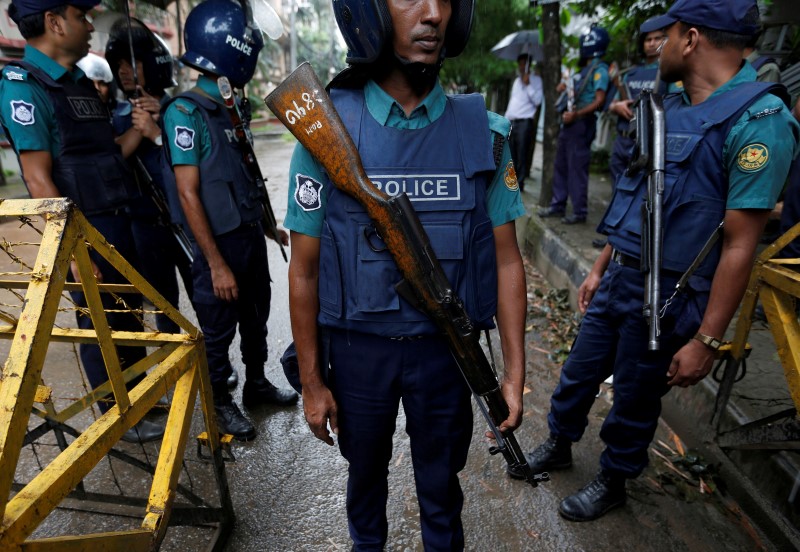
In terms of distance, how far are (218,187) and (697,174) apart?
2.06 m

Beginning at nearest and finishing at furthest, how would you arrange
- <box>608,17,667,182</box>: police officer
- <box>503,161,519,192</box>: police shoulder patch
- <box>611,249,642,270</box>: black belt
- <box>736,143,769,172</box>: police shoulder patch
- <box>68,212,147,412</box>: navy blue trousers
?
<box>503,161,519,192</box>: police shoulder patch, <box>736,143,769,172</box>: police shoulder patch, <box>611,249,642,270</box>: black belt, <box>68,212,147,412</box>: navy blue trousers, <box>608,17,667,182</box>: police officer

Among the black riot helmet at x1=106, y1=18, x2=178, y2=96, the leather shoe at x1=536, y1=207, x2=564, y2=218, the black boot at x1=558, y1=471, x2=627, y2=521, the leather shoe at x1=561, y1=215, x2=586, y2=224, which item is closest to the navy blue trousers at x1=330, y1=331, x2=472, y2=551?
the black boot at x1=558, y1=471, x2=627, y2=521

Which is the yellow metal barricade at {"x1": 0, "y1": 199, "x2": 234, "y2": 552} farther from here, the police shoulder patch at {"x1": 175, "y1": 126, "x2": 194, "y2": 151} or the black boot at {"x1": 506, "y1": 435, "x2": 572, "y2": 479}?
the black boot at {"x1": 506, "y1": 435, "x2": 572, "y2": 479}

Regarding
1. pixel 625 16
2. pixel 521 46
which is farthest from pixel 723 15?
pixel 521 46

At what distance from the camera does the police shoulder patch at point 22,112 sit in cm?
200

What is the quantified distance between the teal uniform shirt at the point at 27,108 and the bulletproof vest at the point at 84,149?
32 millimetres

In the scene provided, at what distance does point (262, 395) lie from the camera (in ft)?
9.24

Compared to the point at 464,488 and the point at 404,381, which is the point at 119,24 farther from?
the point at 464,488

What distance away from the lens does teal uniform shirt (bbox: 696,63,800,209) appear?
4.96 feet

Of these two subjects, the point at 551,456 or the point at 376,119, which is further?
the point at 551,456

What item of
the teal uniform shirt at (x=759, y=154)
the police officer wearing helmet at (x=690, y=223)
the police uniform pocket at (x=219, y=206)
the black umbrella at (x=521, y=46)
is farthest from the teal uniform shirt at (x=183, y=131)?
the black umbrella at (x=521, y=46)

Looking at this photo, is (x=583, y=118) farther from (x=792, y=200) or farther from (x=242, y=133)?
(x=242, y=133)

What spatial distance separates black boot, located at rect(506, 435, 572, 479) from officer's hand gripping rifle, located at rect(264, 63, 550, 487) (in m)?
1.34

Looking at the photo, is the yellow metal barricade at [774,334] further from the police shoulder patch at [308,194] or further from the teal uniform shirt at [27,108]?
the teal uniform shirt at [27,108]
